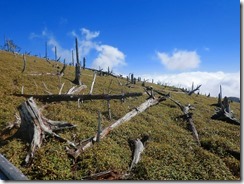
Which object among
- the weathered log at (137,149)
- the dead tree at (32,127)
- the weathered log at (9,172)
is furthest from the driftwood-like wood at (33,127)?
the weathered log at (9,172)

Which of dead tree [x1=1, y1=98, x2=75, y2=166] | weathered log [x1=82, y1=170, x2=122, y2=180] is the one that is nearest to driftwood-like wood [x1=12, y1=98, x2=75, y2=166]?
dead tree [x1=1, y1=98, x2=75, y2=166]

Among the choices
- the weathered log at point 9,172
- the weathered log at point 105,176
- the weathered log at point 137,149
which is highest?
the weathered log at point 9,172

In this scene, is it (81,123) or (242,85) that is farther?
(81,123)

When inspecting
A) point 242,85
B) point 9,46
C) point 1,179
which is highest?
point 9,46

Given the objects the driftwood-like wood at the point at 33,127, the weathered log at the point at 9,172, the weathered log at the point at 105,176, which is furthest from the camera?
the driftwood-like wood at the point at 33,127

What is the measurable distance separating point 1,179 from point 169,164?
799cm

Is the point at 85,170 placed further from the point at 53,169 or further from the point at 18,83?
Result: the point at 18,83

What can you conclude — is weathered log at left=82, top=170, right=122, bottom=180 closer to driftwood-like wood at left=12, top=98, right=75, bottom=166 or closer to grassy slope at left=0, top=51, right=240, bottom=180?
grassy slope at left=0, top=51, right=240, bottom=180

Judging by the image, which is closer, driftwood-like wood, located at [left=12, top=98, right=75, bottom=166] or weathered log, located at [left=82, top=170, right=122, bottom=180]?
weathered log, located at [left=82, top=170, right=122, bottom=180]

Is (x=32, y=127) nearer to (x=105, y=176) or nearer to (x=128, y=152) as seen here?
(x=105, y=176)

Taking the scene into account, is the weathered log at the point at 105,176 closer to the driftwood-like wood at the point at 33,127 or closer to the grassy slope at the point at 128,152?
the grassy slope at the point at 128,152

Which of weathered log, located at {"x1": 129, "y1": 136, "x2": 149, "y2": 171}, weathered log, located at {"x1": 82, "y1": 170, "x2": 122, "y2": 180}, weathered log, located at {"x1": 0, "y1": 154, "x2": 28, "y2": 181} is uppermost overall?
weathered log, located at {"x1": 0, "y1": 154, "x2": 28, "y2": 181}

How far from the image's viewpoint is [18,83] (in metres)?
27.6

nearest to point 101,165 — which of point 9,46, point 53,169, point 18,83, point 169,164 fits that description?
point 53,169
